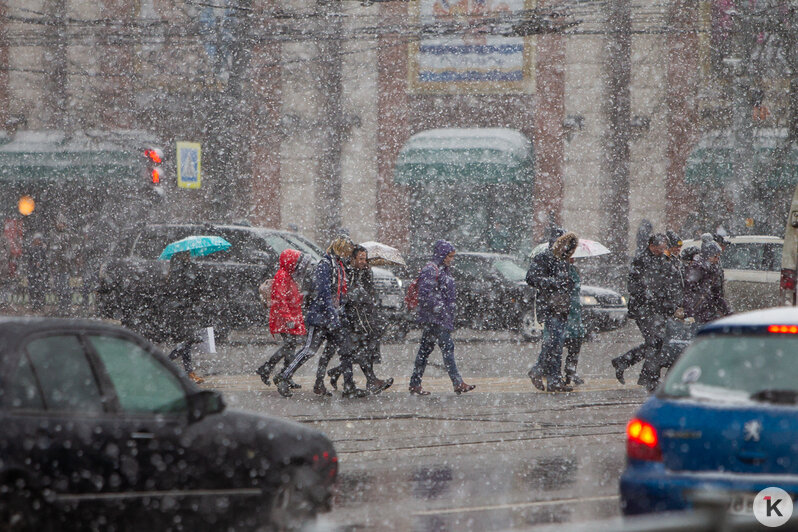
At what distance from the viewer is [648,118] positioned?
29.3 m

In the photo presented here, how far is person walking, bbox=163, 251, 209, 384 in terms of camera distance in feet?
45.0

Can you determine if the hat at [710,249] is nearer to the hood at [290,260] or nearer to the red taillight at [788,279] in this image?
the red taillight at [788,279]

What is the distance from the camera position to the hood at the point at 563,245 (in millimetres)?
13297

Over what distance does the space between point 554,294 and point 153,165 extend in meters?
10.6

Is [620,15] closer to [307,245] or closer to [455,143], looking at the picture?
[455,143]

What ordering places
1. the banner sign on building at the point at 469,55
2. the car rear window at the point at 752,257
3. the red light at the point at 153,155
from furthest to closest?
the banner sign on building at the point at 469,55
the red light at the point at 153,155
the car rear window at the point at 752,257

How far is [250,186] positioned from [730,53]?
11476 millimetres

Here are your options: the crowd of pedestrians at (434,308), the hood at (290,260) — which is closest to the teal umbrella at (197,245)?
the crowd of pedestrians at (434,308)

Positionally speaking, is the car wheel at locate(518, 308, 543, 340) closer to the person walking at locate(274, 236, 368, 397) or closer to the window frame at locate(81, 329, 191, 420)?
the person walking at locate(274, 236, 368, 397)

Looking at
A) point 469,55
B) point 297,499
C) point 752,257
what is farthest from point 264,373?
point 469,55

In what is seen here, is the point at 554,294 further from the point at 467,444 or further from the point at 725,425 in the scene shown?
the point at 725,425

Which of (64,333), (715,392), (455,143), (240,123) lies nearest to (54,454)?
(64,333)

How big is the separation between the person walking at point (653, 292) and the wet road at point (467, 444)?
0.68 metres

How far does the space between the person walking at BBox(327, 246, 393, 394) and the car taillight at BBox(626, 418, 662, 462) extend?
7.10 m
